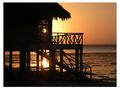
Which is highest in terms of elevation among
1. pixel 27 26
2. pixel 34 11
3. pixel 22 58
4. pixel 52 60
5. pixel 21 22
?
pixel 34 11

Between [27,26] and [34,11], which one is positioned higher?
[34,11]

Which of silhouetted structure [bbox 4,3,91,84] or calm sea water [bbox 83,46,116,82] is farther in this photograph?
calm sea water [bbox 83,46,116,82]

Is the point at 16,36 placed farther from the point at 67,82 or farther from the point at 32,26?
the point at 67,82

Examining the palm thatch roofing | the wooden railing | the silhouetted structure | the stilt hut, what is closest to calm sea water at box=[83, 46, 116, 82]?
the wooden railing

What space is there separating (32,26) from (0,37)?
760cm

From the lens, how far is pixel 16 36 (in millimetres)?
24500

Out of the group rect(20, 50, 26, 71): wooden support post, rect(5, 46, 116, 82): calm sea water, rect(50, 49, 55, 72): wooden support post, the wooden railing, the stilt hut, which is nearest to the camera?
the stilt hut

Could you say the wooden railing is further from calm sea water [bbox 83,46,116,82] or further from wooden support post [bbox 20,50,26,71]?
calm sea water [bbox 83,46,116,82]

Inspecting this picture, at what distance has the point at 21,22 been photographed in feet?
81.0

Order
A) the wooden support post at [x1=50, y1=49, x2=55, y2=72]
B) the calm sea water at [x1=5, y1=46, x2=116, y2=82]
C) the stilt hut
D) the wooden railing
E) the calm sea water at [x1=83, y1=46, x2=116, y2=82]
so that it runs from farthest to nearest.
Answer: the calm sea water at [x1=5, y1=46, x2=116, y2=82] < the calm sea water at [x1=83, y1=46, x2=116, y2=82] < the wooden support post at [x1=50, y1=49, x2=55, y2=72] < the wooden railing < the stilt hut

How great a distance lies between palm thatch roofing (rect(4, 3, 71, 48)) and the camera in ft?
79.8

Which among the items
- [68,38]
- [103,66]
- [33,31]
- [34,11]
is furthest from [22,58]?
[103,66]

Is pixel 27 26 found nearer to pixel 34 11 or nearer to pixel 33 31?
pixel 33 31

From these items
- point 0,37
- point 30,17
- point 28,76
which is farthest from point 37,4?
point 0,37
